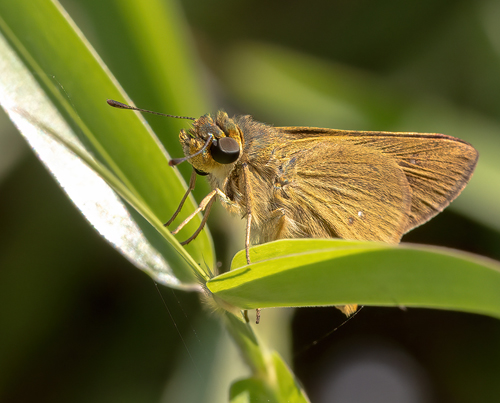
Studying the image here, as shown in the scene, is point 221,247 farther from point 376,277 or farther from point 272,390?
point 376,277

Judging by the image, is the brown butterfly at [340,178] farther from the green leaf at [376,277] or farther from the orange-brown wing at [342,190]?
the green leaf at [376,277]

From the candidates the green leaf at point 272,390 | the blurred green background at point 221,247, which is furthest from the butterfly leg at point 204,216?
the green leaf at point 272,390

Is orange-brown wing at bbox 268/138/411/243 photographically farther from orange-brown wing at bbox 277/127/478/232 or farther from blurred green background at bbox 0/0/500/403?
blurred green background at bbox 0/0/500/403

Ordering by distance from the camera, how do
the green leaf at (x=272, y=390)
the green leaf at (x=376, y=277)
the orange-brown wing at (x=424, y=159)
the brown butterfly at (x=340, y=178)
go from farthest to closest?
the orange-brown wing at (x=424, y=159) < the brown butterfly at (x=340, y=178) < the green leaf at (x=272, y=390) < the green leaf at (x=376, y=277)

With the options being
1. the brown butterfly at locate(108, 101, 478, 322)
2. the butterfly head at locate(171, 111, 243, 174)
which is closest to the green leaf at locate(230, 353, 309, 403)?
the brown butterfly at locate(108, 101, 478, 322)

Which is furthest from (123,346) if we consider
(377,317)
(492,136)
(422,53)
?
(422,53)

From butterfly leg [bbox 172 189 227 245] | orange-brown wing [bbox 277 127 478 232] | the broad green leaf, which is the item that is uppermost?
the broad green leaf
